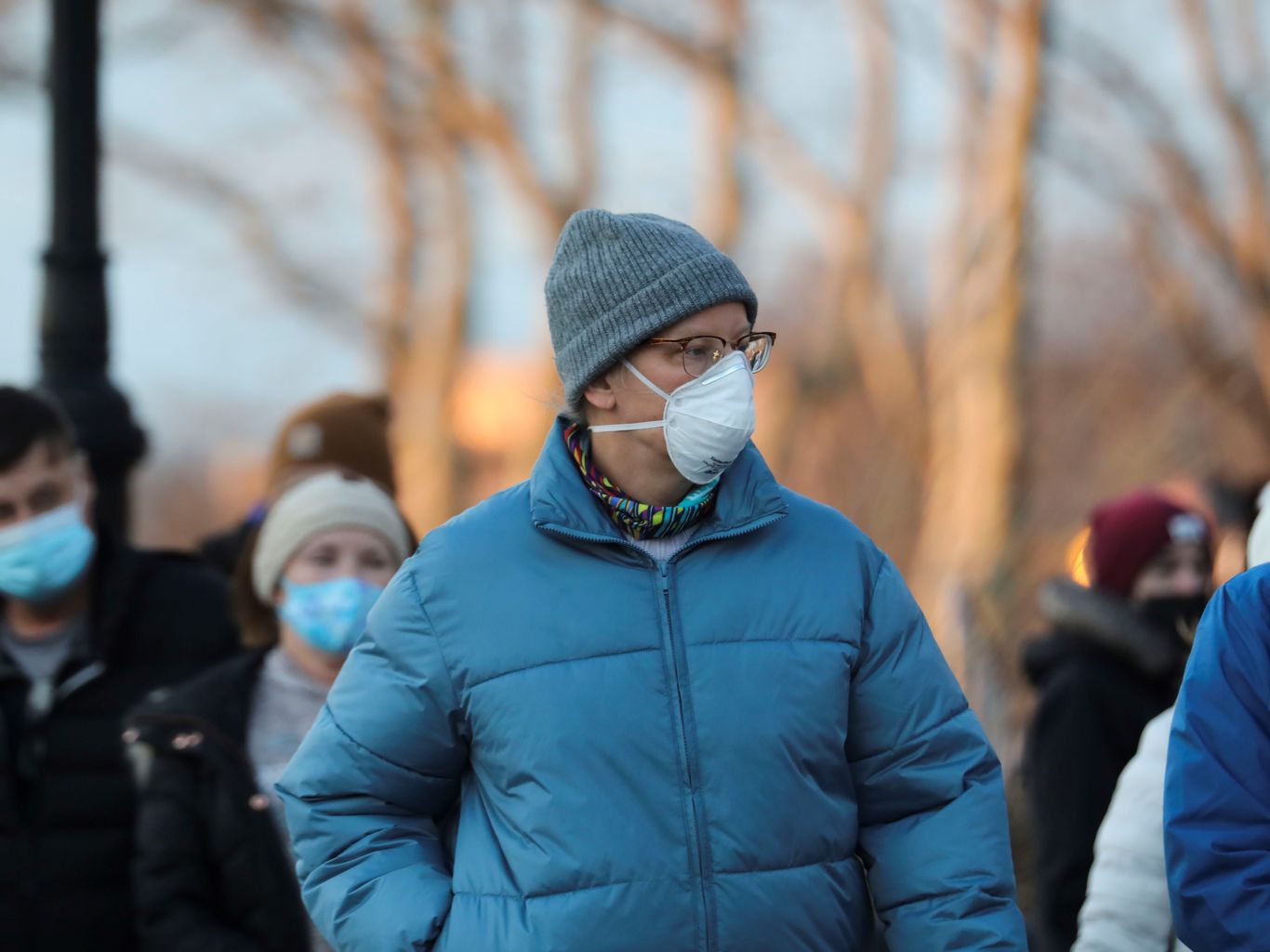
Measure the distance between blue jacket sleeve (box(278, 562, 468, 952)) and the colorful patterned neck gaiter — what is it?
32 centimetres

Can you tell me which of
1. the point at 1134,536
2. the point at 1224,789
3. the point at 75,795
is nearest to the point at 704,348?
the point at 1224,789

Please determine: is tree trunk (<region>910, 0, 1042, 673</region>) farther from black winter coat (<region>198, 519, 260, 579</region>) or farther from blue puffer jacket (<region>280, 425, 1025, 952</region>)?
blue puffer jacket (<region>280, 425, 1025, 952</region>)

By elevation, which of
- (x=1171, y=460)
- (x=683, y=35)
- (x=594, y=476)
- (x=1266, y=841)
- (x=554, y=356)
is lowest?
(x=1171, y=460)

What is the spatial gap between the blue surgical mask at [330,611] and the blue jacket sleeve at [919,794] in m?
1.53

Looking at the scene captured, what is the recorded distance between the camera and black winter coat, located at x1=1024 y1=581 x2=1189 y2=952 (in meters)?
4.40

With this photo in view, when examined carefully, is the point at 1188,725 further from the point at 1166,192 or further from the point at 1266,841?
the point at 1166,192

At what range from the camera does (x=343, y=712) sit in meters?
2.64

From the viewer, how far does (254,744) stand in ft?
12.3

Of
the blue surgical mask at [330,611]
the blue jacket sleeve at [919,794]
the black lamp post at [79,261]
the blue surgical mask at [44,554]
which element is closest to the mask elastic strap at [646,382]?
the blue jacket sleeve at [919,794]

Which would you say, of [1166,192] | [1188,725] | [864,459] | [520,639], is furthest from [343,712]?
[1166,192]

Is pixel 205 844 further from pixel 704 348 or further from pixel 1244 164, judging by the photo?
pixel 1244 164

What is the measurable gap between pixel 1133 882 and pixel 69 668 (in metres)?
2.47

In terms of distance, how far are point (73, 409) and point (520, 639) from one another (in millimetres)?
3398

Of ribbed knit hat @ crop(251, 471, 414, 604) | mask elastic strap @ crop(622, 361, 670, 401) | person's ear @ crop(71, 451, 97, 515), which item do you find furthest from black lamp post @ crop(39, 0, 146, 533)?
mask elastic strap @ crop(622, 361, 670, 401)
